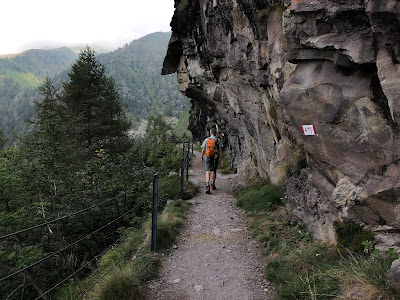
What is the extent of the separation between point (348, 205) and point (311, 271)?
3.88 ft

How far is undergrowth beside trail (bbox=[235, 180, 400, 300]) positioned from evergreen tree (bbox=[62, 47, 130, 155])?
14.9 m

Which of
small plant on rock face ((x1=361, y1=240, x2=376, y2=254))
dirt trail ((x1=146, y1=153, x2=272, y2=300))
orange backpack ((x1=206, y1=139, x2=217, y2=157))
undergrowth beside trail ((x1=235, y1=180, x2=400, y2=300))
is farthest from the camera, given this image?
orange backpack ((x1=206, y1=139, x2=217, y2=157))

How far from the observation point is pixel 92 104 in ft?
63.7

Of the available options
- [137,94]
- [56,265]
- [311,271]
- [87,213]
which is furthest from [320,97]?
[137,94]

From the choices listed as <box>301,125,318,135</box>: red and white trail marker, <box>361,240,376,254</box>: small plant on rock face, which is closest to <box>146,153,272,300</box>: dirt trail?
<box>361,240,376,254</box>: small plant on rock face

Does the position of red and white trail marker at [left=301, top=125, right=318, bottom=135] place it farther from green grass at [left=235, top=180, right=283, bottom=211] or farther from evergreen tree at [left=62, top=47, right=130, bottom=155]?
evergreen tree at [left=62, top=47, right=130, bottom=155]

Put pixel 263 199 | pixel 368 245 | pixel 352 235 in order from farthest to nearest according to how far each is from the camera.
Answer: pixel 263 199
pixel 352 235
pixel 368 245

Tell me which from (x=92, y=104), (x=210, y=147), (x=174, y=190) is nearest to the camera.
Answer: (x=174, y=190)

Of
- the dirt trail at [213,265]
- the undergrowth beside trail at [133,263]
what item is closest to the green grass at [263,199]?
the dirt trail at [213,265]

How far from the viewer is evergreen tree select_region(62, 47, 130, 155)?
1872cm

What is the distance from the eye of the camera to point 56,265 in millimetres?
7016

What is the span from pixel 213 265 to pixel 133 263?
1.47m

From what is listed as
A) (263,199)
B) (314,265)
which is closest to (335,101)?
(314,265)

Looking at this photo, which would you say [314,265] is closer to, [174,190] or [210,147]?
[174,190]
